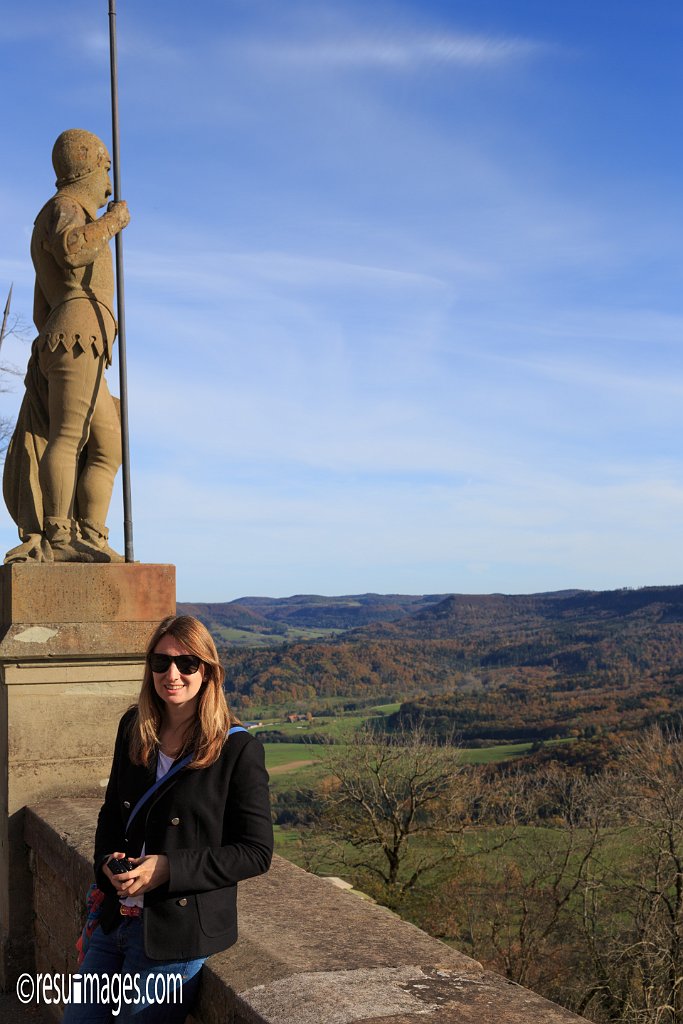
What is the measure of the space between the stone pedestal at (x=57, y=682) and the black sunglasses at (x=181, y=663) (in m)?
2.44

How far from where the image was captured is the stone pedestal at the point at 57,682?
4.81 m

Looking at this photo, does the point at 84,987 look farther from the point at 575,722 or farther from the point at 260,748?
the point at 575,722

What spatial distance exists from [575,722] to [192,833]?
49204mm

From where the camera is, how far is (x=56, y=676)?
4.93 m

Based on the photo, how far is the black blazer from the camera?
2330 mm

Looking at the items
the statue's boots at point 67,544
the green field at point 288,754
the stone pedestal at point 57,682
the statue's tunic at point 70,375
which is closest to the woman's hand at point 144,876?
the stone pedestal at point 57,682

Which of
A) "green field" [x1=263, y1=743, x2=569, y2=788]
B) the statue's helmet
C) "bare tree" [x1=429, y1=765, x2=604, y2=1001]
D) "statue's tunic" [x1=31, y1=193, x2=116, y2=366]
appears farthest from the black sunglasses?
"green field" [x1=263, y1=743, x2=569, y2=788]

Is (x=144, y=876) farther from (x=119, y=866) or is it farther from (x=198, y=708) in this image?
(x=198, y=708)

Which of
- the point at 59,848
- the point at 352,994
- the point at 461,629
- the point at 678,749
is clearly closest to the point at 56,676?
the point at 59,848

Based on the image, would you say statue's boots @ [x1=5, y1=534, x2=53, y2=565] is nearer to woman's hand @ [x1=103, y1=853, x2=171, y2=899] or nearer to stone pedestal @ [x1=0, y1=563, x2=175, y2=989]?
stone pedestal @ [x1=0, y1=563, x2=175, y2=989]

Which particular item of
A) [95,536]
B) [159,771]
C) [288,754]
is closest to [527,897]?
[288,754]

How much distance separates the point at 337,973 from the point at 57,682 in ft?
9.48

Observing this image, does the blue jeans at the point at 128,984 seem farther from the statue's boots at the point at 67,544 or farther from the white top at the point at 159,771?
the statue's boots at the point at 67,544

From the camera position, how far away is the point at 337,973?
2420 mm
